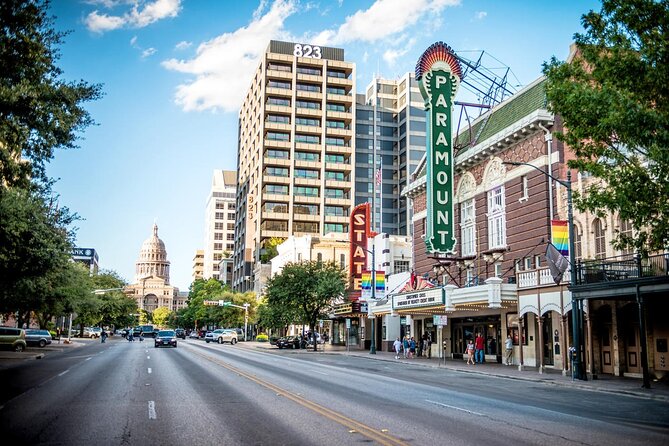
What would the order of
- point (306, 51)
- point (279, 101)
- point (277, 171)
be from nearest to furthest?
point (277, 171)
point (279, 101)
point (306, 51)

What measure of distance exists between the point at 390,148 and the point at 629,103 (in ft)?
378

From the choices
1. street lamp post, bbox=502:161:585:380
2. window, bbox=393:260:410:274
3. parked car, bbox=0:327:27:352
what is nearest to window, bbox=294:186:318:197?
window, bbox=393:260:410:274

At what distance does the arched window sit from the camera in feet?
101

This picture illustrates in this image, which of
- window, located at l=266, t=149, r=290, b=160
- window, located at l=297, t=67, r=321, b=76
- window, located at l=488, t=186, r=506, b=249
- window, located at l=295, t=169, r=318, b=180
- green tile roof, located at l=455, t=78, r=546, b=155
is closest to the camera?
green tile roof, located at l=455, t=78, r=546, b=155

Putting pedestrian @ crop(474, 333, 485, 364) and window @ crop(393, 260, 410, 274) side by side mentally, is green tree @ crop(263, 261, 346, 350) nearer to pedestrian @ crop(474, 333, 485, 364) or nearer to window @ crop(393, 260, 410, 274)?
window @ crop(393, 260, 410, 274)

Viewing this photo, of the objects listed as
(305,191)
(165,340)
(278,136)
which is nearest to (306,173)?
(305,191)

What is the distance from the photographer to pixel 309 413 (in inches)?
540

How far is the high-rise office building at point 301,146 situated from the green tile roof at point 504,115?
2560 inches

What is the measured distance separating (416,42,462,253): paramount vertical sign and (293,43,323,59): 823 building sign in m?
78.3

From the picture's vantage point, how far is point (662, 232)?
17.1 m

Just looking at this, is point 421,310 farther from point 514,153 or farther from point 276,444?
point 276,444

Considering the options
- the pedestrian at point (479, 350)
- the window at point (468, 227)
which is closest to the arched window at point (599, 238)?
the pedestrian at point (479, 350)

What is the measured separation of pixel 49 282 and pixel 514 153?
30199mm

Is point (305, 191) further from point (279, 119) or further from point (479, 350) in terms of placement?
point (479, 350)
